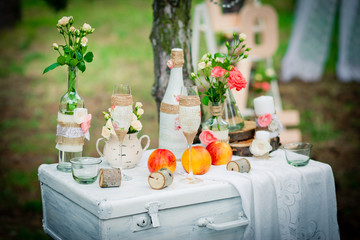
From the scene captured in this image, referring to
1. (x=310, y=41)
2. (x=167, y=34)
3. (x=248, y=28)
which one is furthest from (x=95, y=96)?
(x=167, y=34)

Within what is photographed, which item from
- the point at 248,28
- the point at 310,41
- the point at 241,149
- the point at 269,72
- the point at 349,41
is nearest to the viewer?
the point at 241,149

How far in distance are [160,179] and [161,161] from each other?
15 cm

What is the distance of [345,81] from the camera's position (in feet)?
23.3

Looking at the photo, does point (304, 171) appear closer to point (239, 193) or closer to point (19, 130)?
point (239, 193)

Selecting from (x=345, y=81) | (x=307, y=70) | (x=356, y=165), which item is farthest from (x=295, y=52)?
(x=356, y=165)

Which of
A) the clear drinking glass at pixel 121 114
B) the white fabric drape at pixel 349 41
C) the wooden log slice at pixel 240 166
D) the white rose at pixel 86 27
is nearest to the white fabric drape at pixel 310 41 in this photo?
the white fabric drape at pixel 349 41

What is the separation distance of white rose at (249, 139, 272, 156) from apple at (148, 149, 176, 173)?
410 millimetres

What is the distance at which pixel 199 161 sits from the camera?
1.86 metres

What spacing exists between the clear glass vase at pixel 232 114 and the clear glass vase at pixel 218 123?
10cm

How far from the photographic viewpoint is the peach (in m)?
1.86

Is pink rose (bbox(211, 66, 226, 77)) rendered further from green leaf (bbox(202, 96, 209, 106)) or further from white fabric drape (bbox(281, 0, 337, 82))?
white fabric drape (bbox(281, 0, 337, 82))

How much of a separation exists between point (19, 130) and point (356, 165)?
148 inches

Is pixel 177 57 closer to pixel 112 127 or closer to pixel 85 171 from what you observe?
pixel 112 127

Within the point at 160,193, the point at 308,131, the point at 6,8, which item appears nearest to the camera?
the point at 160,193
